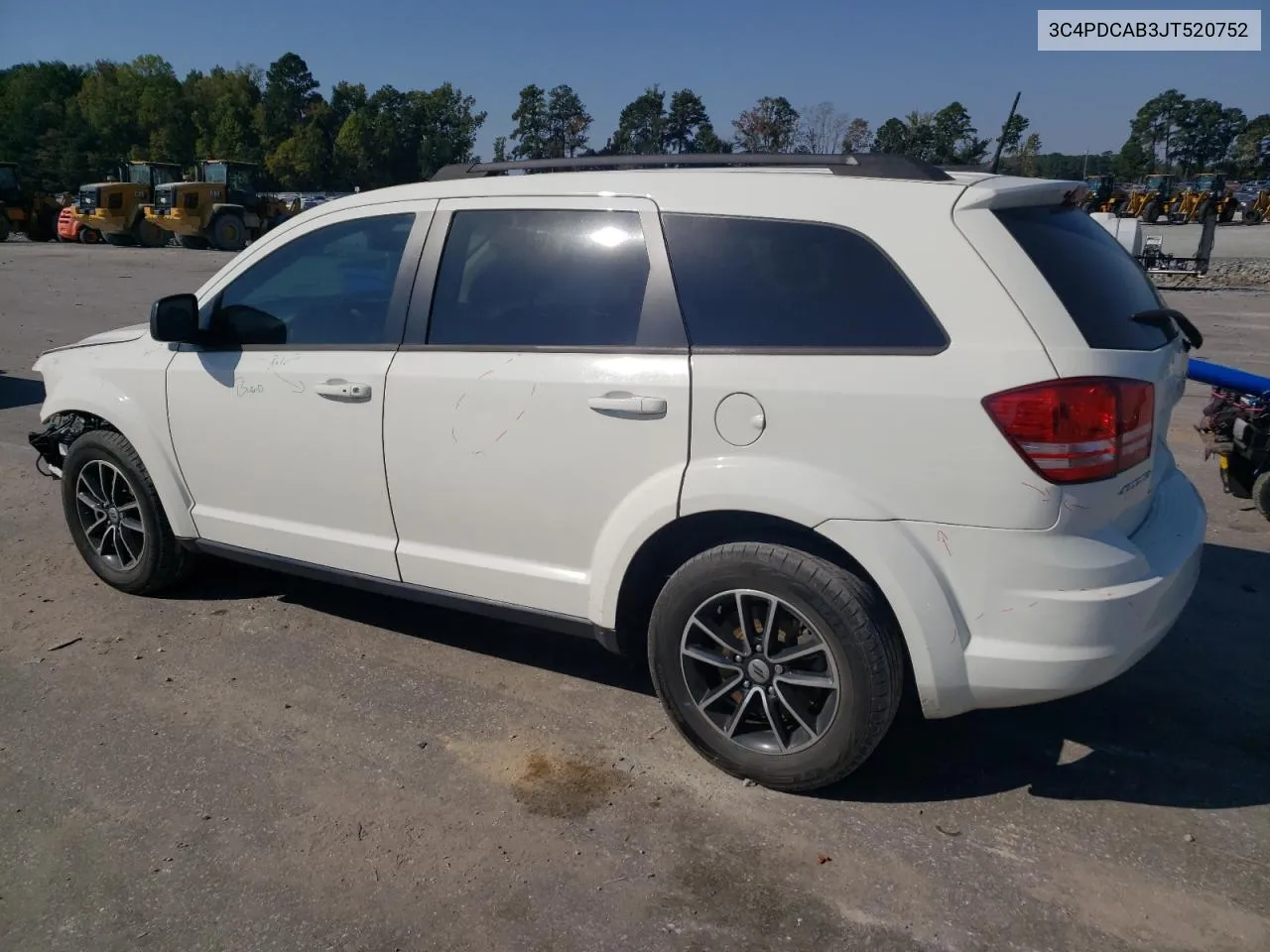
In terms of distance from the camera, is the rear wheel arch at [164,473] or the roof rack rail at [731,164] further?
the rear wheel arch at [164,473]

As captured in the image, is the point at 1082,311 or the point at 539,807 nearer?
the point at 1082,311

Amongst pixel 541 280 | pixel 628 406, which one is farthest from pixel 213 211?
pixel 628 406

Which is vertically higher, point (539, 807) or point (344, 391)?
point (344, 391)

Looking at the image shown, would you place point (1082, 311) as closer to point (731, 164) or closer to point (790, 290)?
point (790, 290)

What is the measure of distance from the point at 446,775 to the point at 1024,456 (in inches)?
80.3

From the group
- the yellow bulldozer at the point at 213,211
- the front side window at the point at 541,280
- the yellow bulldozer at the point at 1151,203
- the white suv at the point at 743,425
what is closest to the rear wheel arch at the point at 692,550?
the white suv at the point at 743,425

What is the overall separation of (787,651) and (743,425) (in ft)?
2.29

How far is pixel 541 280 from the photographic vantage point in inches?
138

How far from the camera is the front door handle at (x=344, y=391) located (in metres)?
3.70

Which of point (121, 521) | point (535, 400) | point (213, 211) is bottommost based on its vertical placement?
point (213, 211)

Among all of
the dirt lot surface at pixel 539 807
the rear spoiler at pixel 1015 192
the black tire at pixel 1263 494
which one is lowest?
the dirt lot surface at pixel 539 807

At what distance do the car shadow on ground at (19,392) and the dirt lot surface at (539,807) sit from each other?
18.2 ft

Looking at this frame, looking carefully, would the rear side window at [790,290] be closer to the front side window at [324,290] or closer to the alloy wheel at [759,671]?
the alloy wheel at [759,671]

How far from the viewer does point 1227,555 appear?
5090 mm
